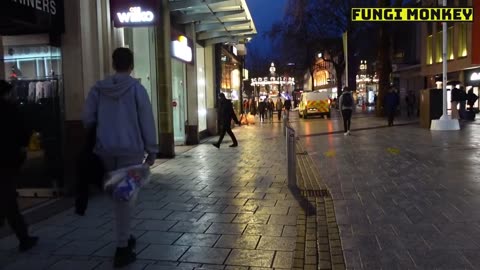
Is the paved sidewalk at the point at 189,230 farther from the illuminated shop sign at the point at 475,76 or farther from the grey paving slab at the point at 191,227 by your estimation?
the illuminated shop sign at the point at 475,76

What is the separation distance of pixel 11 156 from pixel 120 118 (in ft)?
4.23

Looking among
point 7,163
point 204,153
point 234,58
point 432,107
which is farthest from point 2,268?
point 234,58

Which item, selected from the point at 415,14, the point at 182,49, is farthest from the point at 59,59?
the point at 415,14

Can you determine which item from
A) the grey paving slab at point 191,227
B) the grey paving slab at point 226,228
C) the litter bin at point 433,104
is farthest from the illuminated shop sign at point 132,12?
the litter bin at point 433,104

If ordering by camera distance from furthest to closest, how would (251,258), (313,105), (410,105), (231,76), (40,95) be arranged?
(313,105), (410,105), (231,76), (40,95), (251,258)

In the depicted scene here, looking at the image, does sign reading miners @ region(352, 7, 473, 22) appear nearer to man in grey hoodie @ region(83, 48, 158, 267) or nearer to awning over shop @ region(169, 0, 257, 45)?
awning over shop @ region(169, 0, 257, 45)

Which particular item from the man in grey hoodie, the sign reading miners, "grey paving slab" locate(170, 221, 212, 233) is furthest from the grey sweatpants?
the sign reading miners

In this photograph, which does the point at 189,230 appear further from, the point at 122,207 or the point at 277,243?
the point at 122,207

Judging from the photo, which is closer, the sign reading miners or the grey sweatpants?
the grey sweatpants

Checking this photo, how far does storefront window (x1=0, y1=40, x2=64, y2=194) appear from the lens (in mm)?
7797

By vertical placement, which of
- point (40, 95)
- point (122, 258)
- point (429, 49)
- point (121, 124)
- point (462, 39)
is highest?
point (429, 49)

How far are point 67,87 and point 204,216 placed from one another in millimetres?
3083

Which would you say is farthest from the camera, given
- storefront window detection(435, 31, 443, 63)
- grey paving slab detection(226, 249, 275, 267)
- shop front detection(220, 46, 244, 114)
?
storefront window detection(435, 31, 443, 63)

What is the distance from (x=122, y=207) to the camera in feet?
15.2
